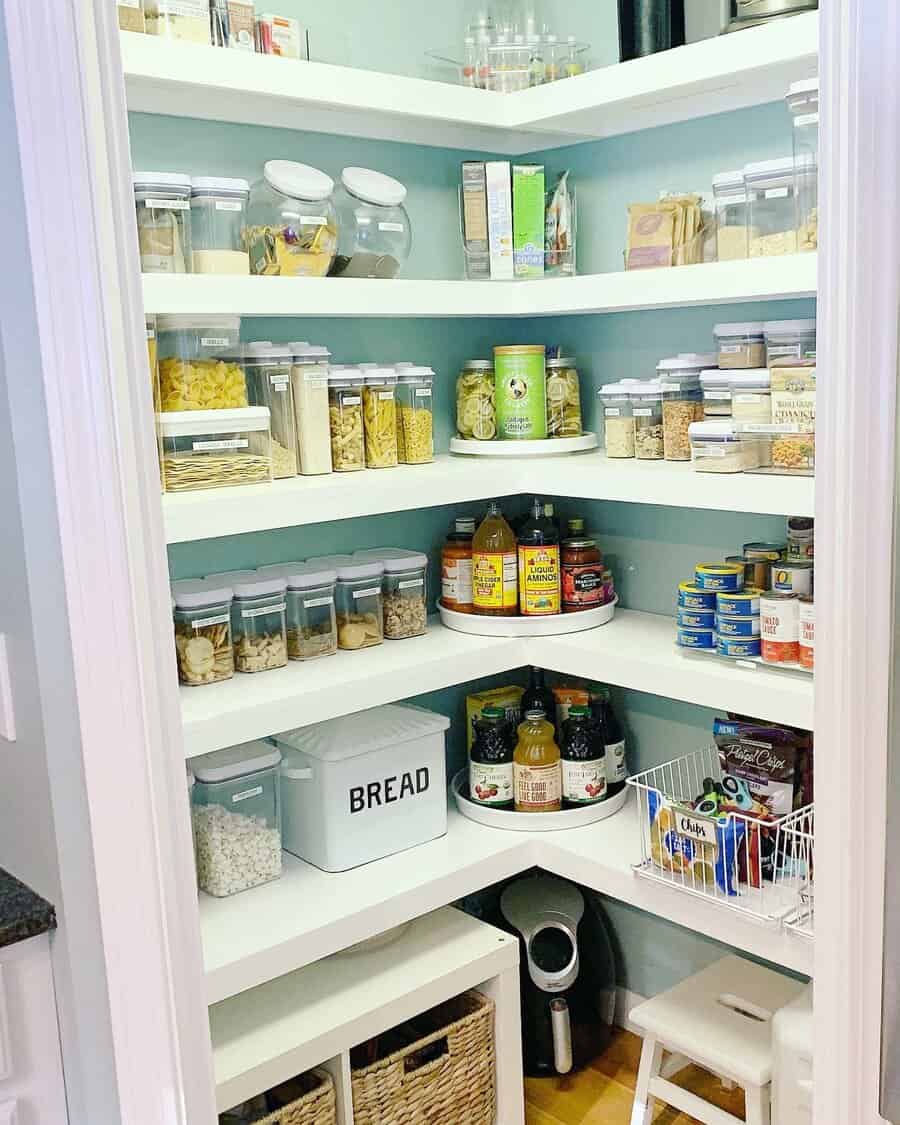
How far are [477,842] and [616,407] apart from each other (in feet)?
2.84

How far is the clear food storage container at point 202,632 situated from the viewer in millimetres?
1965

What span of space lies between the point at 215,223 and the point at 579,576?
96cm

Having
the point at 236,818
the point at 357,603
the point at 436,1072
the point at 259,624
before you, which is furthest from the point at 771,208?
the point at 436,1072

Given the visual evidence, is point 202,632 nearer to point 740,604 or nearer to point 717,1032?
point 740,604

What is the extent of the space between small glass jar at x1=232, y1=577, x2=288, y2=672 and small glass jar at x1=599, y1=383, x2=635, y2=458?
0.67 meters

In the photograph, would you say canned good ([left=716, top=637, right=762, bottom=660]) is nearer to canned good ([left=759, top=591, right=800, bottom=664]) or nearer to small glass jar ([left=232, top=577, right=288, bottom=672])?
canned good ([left=759, top=591, right=800, bottom=664])

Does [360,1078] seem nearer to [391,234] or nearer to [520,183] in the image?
[391,234]

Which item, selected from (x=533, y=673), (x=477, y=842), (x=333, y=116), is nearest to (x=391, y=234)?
(x=333, y=116)

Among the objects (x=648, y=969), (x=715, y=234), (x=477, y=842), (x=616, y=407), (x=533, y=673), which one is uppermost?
(x=715, y=234)

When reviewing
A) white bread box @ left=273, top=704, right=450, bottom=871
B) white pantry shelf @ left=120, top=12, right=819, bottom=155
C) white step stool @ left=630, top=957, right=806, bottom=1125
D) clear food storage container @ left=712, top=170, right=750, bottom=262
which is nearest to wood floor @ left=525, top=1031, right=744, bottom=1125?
white step stool @ left=630, top=957, right=806, bottom=1125

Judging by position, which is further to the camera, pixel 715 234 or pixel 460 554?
pixel 460 554

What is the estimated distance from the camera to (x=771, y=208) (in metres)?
1.86

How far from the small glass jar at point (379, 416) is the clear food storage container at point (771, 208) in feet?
2.21

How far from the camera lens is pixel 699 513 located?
232 cm
